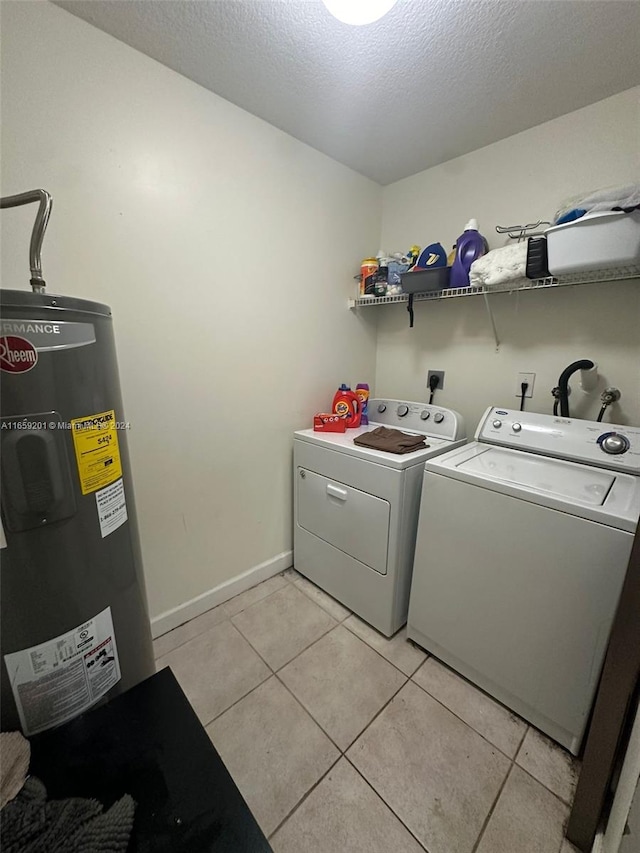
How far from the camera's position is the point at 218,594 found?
1717 mm

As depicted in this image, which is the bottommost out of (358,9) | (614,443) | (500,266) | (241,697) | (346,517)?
(241,697)

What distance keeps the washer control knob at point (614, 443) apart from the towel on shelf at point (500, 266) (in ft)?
2.36

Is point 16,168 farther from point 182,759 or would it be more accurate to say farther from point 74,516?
point 182,759

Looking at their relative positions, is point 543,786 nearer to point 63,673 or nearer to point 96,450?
point 63,673

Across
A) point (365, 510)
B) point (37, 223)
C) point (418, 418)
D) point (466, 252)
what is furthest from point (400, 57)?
point (365, 510)

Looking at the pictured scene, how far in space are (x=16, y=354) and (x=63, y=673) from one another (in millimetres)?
681

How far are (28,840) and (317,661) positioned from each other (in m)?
1.10

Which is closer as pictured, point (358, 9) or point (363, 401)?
point (358, 9)

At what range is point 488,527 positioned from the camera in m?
1.16

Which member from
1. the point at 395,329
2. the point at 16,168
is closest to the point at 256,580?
the point at 395,329

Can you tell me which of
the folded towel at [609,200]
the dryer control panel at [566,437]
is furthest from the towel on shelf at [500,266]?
the dryer control panel at [566,437]

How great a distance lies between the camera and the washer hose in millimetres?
1425

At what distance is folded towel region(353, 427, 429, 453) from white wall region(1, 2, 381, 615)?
0.46 meters

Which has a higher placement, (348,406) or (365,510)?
(348,406)
